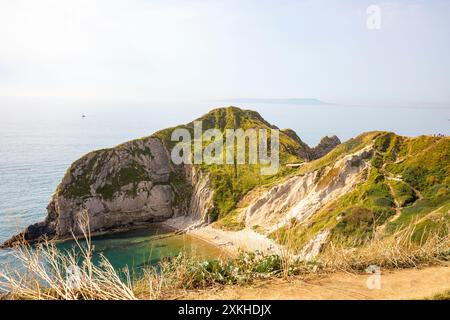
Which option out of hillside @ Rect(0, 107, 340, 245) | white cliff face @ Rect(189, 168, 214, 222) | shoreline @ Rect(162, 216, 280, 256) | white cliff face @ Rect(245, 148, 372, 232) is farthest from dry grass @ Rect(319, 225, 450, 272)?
white cliff face @ Rect(189, 168, 214, 222)

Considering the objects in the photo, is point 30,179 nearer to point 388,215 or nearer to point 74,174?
point 74,174

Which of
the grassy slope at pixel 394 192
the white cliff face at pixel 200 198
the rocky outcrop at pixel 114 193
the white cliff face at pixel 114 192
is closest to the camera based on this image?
the grassy slope at pixel 394 192

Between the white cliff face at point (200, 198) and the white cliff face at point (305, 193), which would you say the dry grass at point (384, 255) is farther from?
the white cliff face at point (200, 198)

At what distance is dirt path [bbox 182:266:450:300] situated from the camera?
7285mm

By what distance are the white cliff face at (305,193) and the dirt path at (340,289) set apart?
4795 centimetres

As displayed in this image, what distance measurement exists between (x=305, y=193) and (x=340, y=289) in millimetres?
61655

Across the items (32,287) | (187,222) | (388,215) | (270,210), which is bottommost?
(187,222)

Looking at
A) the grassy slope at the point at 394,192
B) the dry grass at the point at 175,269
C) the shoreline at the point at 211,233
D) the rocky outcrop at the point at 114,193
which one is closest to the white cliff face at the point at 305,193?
the grassy slope at the point at 394,192

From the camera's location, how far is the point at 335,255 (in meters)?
9.56

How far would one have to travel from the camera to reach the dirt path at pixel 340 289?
729 cm

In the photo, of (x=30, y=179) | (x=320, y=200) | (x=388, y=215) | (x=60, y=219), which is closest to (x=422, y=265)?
(x=388, y=215)

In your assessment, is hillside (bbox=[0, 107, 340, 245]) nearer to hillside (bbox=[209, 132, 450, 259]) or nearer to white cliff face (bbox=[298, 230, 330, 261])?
hillside (bbox=[209, 132, 450, 259])
